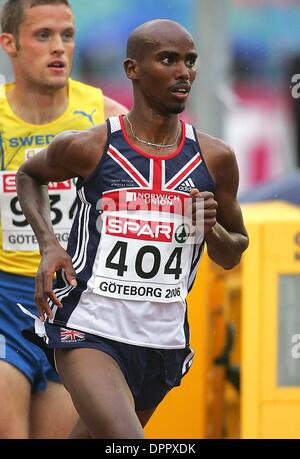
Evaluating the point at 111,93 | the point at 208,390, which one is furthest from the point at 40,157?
the point at 111,93

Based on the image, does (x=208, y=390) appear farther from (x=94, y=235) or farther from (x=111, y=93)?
(x=111, y=93)

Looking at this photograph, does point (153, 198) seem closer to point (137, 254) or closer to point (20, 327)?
point (137, 254)

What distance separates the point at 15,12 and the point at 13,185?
957 mm

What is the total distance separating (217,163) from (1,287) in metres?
1.62

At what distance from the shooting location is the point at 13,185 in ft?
20.3

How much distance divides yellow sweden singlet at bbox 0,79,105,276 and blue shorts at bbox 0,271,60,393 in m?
0.06

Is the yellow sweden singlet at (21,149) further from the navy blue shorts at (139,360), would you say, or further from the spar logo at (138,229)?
the spar logo at (138,229)

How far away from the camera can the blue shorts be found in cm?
616

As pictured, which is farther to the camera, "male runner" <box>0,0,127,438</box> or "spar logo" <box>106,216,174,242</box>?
"male runner" <box>0,0,127,438</box>

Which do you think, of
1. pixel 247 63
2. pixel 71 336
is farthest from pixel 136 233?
pixel 247 63

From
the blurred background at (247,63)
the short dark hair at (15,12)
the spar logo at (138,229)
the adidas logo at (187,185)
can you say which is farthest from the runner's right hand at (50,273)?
the blurred background at (247,63)

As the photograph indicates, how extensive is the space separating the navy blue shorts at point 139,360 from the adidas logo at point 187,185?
2.26 feet

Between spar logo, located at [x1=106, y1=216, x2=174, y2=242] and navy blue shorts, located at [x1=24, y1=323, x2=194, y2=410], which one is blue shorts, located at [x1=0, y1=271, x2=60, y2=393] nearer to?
navy blue shorts, located at [x1=24, y1=323, x2=194, y2=410]

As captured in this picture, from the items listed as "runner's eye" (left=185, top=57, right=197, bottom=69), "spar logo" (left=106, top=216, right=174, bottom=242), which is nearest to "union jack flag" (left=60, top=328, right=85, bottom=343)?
"spar logo" (left=106, top=216, right=174, bottom=242)
